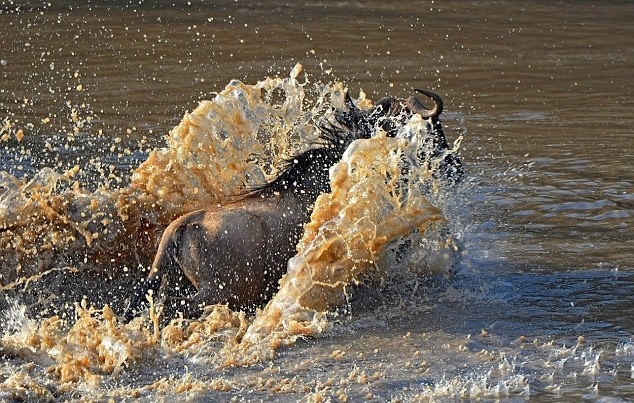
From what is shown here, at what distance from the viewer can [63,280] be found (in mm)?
6938

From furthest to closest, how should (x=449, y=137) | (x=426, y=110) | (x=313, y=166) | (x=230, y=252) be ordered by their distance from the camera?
1. (x=449, y=137)
2. (x=426, y=110)
3. (x=313, y=166)
4. (x=230, y=252)

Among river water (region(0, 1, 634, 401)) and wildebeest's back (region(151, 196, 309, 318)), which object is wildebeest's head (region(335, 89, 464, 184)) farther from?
wildebeest's back (region(151, 196, 309, 318))

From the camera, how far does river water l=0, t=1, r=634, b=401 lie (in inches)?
215

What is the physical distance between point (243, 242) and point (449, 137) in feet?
14.8

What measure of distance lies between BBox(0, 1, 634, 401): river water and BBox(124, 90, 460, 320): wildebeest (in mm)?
485

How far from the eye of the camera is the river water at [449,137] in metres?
5.45

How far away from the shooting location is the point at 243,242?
6289 mm

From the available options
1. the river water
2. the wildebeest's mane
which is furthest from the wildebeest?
the river water

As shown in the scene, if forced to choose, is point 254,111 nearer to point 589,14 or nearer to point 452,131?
point 452,131

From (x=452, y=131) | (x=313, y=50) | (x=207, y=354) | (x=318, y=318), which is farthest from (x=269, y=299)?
(x=313, y=50)

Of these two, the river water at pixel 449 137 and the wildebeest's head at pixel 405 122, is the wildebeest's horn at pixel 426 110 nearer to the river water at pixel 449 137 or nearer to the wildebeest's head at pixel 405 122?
the wildebeest's head at pixel 405 122

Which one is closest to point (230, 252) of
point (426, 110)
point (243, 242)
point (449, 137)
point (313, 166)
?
point (243, 242)

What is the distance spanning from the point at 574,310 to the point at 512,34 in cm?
1009

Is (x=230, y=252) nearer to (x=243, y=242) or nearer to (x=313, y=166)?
(x=243, y=242)
